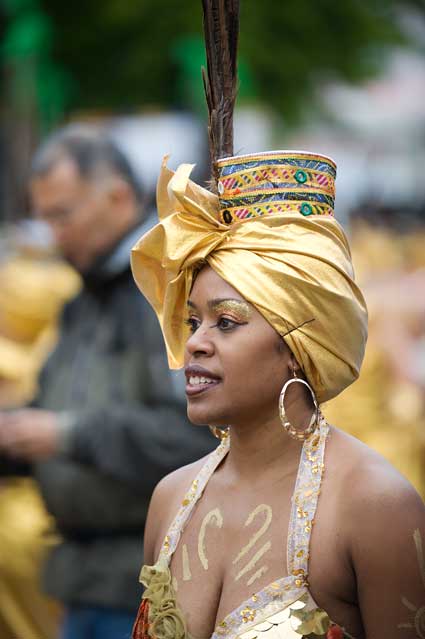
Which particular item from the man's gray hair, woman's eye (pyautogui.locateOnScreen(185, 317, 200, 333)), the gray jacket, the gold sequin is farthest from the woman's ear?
A: the man's gray hair

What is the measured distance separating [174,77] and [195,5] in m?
0.97

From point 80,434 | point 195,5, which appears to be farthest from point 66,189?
point 195,5

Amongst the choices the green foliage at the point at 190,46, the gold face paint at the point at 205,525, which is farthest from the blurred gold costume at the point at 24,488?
the green foliage at the point at 190,46

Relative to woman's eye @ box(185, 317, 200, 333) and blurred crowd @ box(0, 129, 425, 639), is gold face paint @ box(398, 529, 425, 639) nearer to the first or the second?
woman's eye @ box(185, 317, 200, 333)

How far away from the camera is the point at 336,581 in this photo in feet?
7.38

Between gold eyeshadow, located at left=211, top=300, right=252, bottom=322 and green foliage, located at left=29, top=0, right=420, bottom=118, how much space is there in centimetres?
1059

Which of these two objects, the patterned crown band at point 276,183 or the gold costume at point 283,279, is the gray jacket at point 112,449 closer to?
the gold costume at point 283,279

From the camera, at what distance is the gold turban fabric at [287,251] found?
2.34 meters

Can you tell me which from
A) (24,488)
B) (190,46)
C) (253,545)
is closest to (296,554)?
(253,545)

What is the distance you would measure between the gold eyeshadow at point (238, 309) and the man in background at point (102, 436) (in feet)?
5.19

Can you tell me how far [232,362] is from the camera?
93.1 inches

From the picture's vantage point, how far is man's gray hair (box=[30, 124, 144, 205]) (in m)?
4.55

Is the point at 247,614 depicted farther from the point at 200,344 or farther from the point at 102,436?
the point at 102,436

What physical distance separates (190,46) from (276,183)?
35.4ft
